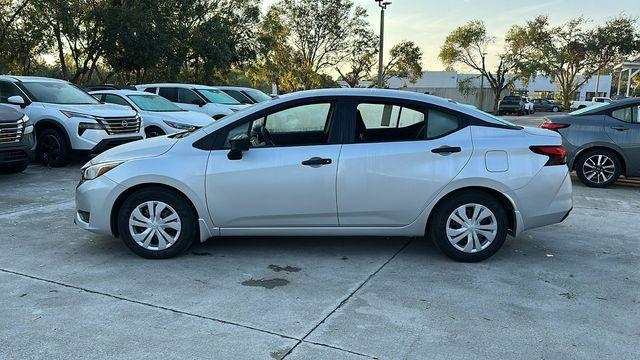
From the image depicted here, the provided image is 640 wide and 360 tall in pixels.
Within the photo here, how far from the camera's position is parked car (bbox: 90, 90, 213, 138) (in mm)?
11562

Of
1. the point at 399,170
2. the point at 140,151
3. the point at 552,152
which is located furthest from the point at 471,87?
the point at 140,151

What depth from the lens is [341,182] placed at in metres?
4.55

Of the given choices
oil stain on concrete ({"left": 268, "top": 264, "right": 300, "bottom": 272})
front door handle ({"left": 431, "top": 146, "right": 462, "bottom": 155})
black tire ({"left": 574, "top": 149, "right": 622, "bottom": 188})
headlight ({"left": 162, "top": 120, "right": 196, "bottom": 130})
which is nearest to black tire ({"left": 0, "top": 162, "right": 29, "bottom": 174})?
headlight ({"left": 162, "top": 120, "right": 196, "bottom": 130})

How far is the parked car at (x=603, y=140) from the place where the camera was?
8422mm

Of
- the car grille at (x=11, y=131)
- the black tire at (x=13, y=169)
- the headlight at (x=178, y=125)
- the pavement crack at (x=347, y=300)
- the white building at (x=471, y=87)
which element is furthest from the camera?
the white building at (x=471, y=87)

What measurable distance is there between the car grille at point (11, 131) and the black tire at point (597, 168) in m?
9.23

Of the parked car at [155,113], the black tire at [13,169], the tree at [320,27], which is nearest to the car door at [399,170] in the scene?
the black tire at [13,169]

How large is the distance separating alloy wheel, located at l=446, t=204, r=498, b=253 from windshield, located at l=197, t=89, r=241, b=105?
36.7 feet

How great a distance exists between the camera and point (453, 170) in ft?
14.9

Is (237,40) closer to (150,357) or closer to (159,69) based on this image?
(159,69)

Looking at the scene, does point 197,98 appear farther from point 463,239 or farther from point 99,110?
point 463,239

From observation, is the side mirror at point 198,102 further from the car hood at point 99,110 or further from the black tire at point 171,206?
the black tire at point 171,206

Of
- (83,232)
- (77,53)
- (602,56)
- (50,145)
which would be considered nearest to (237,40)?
(77,53)

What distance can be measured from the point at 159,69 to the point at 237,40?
4717mm
